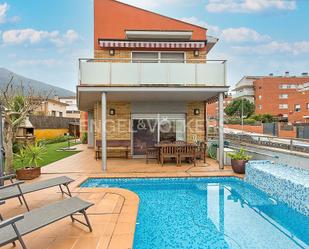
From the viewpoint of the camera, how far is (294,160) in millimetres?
10133

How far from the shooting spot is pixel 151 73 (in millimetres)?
12562

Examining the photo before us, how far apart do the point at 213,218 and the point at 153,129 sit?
388 inches

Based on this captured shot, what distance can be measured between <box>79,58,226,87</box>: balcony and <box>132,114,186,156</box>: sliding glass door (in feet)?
13.3

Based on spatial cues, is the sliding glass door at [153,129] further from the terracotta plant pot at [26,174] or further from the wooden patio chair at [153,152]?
the terracotta plant pot at [26,174]

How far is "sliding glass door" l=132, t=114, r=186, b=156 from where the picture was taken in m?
16.3

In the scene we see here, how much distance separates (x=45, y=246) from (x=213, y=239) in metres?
3.53

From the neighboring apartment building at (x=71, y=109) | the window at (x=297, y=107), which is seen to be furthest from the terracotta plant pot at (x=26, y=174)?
the neighboring apartment building at (x=71, y=109)

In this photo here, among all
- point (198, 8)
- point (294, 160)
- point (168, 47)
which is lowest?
point (294, 160)

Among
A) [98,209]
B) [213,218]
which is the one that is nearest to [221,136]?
[213,218]

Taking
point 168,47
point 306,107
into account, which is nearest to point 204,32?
point 168,47

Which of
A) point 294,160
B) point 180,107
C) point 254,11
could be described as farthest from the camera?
point 254,11

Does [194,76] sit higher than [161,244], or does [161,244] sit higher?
[194,76]

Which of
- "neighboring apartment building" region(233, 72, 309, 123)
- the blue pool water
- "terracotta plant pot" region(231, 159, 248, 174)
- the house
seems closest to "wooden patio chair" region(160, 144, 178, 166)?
the house

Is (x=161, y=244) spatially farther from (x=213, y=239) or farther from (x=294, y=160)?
(x=294, y=160)
